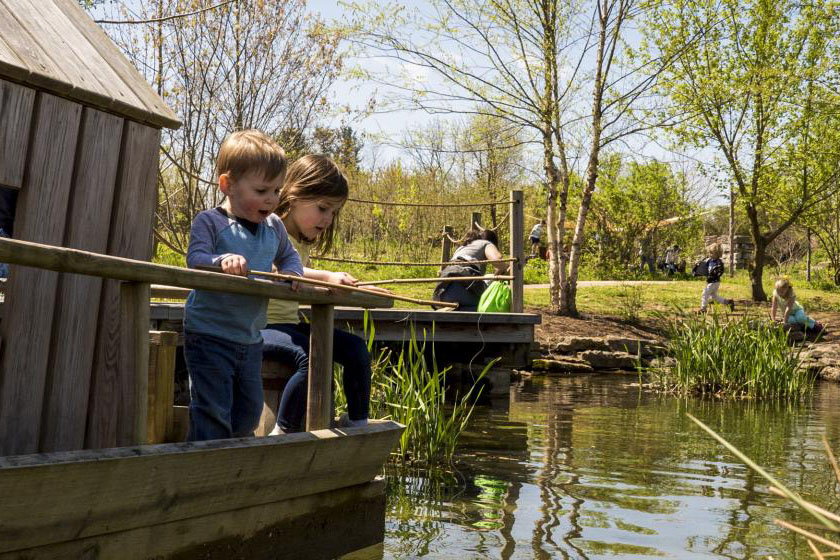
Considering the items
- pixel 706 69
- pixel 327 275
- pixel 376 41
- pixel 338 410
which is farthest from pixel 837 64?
pixel 327 275

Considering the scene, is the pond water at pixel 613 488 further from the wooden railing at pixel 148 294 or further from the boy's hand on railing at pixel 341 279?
the boy's hand on railing at pixel 341 279

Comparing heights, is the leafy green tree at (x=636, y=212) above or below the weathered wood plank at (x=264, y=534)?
above

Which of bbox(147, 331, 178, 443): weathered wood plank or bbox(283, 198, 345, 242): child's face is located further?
bbox(283, 198, 345, 242): child's face

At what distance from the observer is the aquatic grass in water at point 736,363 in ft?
36.8

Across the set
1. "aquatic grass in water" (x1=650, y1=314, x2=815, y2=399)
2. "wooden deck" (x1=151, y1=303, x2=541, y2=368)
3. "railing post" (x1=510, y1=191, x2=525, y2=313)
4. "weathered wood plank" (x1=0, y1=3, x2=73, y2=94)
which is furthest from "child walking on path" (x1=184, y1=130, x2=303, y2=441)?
"aquatic grass in water" (x1=650, y1=314, x2=815, y2=399)

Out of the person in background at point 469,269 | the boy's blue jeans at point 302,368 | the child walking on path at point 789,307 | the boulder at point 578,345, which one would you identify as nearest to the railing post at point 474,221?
the person in background at point 469,269

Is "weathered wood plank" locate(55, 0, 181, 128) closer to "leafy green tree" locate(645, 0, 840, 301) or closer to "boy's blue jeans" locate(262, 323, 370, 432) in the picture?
"boy's blue jeans" locate(262, 323, 370, 432)

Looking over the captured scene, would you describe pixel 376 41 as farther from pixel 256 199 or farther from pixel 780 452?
pixel 256 199

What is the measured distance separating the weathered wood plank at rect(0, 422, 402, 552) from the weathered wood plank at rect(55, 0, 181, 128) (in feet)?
4.04

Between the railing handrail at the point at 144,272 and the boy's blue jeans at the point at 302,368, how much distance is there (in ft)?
1.31

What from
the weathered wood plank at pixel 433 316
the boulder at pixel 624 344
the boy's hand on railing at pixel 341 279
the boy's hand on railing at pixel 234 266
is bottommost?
the boy's hand on railing at pixel 234 266

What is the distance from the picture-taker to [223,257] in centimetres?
353

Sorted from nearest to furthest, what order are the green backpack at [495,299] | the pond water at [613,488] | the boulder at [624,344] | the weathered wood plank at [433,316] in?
the pond water at [613,488], the weathered wood plank at [433,316], the green backpack at [495,299], the boulder at [624,344]

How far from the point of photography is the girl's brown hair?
4.36m
